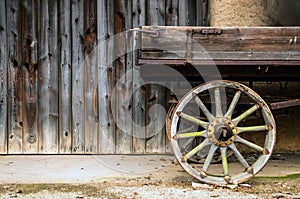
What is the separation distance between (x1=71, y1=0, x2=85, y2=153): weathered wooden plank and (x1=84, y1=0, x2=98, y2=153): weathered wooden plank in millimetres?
46

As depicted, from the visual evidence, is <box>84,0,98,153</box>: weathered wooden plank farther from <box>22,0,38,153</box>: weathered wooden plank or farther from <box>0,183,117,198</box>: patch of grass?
<box>0,183,117,198</box>: patch of grass

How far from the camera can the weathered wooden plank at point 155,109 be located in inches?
195

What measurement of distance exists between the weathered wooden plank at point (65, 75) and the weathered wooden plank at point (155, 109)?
35.5 inches

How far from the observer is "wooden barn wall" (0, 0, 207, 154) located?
4.94 metres

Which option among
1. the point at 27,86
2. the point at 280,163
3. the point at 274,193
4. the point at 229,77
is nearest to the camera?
the point at 274,193

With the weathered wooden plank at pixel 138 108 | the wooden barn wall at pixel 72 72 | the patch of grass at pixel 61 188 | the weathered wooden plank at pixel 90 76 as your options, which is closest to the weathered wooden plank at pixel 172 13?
the wooden barn wall at pixel 72 72

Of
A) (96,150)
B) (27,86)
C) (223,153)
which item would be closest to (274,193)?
(223,153)

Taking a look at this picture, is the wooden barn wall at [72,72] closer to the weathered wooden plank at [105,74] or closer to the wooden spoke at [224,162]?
the weathered wooden plank at [105,74]

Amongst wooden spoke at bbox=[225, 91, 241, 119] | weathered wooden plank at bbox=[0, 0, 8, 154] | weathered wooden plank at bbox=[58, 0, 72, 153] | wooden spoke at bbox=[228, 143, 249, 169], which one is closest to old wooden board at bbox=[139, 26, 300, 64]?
wooden spoke at bbox=[225, 91, 241, 119]

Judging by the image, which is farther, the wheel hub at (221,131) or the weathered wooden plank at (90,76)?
the weathered wooden plank at (90,76)

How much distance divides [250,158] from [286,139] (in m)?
0.57

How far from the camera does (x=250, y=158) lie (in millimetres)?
4742

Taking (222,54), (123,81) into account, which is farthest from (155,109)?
(222,54)

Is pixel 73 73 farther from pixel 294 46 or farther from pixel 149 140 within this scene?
pixel 294 46
